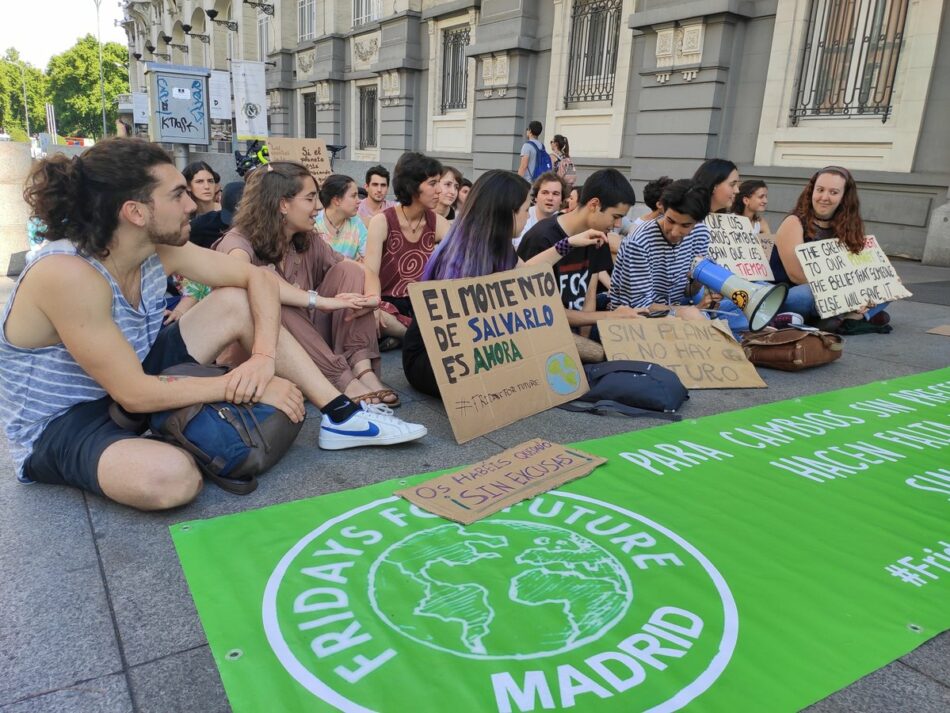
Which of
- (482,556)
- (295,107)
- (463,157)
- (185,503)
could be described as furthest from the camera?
(295,107)

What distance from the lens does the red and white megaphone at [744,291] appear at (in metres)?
4.88

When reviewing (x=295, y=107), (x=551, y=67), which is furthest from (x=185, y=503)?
(x=295, y=107)

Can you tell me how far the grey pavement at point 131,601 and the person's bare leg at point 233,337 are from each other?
0.30 metres

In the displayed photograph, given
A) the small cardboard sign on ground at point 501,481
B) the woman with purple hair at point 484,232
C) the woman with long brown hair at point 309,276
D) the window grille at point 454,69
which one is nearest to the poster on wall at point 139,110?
the window grille at point 454,69

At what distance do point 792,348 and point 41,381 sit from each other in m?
4.18

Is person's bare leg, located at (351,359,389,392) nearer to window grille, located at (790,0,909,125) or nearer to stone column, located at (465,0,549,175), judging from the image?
window grille, located at (790,0,909,125)

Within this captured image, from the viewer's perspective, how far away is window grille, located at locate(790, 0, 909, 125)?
9359 millimetres

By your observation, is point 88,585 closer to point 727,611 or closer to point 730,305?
point 727,611

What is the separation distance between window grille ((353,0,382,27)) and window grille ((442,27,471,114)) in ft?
12.9

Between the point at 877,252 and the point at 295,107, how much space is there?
23.7 m

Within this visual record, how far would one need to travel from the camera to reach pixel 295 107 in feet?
84.5

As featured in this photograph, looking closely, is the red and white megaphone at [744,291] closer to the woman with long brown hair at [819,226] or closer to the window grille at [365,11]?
the woman with long brown hair at [819,226]

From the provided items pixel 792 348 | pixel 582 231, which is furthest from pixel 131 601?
pixel 792 348

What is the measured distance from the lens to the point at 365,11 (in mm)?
21125
